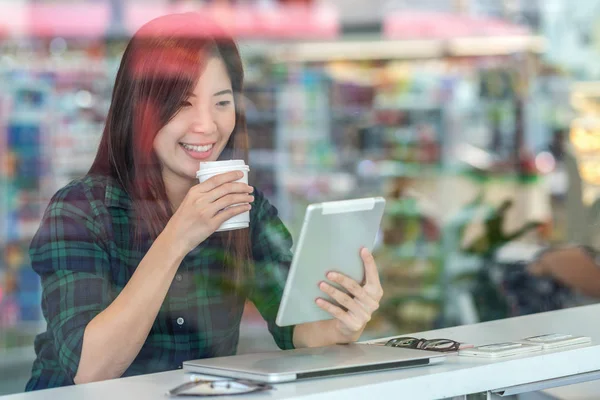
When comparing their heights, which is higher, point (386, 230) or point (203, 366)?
Answer: point (386, 230)

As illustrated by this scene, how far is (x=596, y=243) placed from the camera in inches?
182

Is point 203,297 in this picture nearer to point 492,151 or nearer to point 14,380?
point 14,380

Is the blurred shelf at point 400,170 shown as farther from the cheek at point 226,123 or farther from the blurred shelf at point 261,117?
the cheek at point 226,123

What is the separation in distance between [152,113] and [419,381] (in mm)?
928

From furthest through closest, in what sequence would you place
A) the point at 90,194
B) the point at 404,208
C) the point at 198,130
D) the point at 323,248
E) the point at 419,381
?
the point at 404,208 < the point at 198,130 < the point at 90,194 < the point at 323,248 < the point at 419,381

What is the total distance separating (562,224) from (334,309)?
368 centimetres

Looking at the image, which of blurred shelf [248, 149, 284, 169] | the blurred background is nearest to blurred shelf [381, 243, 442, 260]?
the blurred background

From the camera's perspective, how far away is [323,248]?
1.51m

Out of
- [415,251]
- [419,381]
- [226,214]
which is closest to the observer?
[419,381]

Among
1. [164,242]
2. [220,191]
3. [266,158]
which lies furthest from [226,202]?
[266,158]

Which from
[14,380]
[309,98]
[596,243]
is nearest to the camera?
[14,380]

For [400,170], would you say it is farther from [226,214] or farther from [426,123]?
[226,214]

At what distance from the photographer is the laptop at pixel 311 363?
52.7 inches

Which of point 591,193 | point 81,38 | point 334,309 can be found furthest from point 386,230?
point 334,309
